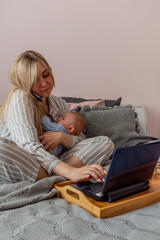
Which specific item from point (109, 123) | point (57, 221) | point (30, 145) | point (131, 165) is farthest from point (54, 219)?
point (109, 123)

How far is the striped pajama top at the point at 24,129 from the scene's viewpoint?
1358 mm

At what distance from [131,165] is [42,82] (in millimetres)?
714

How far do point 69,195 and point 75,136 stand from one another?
55 cm

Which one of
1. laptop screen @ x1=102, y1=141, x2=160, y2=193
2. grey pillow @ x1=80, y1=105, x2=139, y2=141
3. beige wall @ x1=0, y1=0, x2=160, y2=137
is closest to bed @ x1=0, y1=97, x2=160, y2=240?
laptop screen @ x1=102, y1=141, x2=160, y2=193

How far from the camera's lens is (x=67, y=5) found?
8.80 feet

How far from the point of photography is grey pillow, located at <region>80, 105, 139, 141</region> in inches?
74.3

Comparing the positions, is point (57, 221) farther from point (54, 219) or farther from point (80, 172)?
point (80, 172)

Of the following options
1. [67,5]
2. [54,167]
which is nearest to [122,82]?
[67,5]

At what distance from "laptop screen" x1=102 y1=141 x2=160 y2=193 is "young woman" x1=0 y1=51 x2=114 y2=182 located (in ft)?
0.63

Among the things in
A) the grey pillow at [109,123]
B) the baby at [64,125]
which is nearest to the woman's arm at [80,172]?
the baby at [64,125]

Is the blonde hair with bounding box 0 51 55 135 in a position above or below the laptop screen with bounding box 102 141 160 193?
above

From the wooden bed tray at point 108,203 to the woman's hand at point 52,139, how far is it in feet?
1.06

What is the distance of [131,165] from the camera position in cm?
103

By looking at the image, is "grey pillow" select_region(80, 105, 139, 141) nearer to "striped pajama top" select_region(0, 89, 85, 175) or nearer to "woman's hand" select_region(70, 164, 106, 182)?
"striped pajama top" select_region(0, 89, 85, 175)
